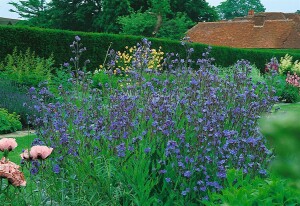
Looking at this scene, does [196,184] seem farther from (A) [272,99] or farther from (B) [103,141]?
(A) [272,99]

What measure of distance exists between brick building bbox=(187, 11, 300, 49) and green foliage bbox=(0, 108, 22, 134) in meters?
30.5

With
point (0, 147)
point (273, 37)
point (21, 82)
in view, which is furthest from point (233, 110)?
point (273, 37)

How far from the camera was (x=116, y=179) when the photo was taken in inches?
150

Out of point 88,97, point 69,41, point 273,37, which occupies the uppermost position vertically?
point 88,97

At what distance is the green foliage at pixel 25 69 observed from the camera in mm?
12945

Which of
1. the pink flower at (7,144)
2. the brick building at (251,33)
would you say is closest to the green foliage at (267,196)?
the pink flower at (7,144)

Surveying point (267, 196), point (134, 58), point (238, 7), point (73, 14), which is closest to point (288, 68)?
point (134, 58)

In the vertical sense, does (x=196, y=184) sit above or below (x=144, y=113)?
below

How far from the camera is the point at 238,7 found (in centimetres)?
7369

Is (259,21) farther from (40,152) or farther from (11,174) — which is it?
(11,174)

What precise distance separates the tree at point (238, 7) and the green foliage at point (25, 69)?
202 feet

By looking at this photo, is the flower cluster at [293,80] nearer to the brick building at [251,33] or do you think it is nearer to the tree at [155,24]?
the tree at [155,24]

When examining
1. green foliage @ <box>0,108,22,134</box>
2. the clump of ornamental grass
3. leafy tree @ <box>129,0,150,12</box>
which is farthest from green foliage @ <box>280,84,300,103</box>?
leafy tree @ <box>129,0,150,12</box>

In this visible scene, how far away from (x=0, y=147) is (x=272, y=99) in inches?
102
